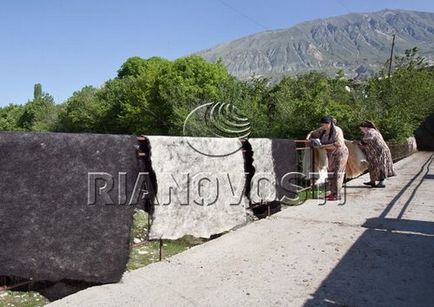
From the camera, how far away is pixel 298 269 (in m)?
4.26

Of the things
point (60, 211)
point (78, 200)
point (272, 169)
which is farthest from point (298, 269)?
point (272, 169)

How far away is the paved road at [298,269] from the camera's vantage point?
137 inches

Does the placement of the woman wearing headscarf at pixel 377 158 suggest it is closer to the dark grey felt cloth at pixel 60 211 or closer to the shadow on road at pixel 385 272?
the shadow on road at pixel 385 272

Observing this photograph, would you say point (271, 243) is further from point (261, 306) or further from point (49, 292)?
point (49, 292)

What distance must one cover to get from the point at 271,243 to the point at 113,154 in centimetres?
245

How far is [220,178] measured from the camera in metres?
5.35

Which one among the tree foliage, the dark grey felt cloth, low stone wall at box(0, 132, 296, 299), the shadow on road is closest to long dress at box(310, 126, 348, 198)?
the shadow on road

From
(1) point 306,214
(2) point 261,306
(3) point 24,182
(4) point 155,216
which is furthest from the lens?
(1) point 306,214

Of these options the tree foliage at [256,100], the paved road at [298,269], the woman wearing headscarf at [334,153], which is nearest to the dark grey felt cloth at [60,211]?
the paved road at [298,269]

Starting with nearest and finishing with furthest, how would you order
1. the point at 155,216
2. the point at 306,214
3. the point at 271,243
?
the point at 155,216 < the point at 271,243 < the point at 306,214

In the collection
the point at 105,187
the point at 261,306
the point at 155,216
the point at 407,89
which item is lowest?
the point at 261,306

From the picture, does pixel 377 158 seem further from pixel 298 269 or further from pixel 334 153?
pixel 298 269

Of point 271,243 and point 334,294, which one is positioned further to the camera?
point 271,243

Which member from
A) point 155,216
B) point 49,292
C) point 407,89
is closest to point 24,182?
point 49,292
